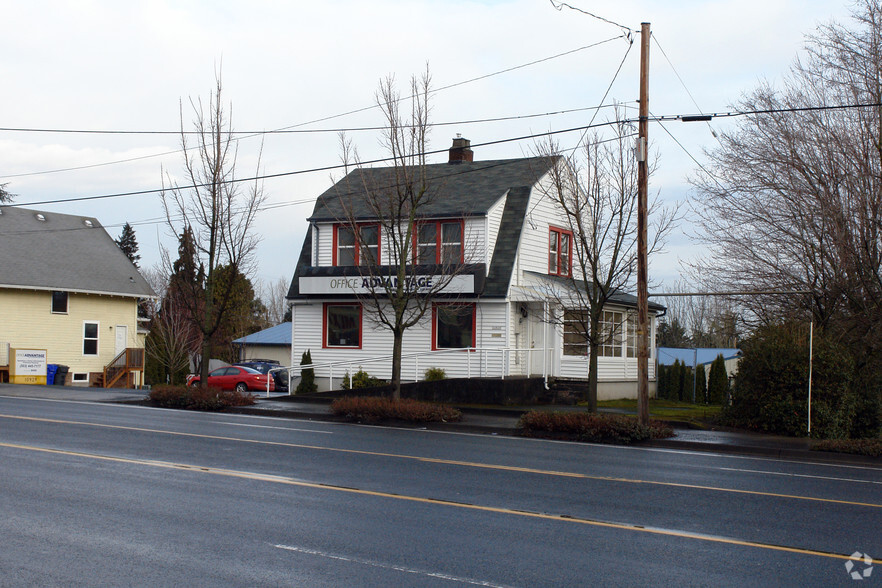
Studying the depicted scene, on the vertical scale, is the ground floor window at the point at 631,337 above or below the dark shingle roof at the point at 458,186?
below

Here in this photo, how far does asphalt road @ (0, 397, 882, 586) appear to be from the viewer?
262 inches

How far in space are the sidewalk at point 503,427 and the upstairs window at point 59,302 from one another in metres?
11.2

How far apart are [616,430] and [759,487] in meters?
5.83

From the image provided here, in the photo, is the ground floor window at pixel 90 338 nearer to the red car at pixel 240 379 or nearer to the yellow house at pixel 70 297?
the yellow house at pixel 70 297

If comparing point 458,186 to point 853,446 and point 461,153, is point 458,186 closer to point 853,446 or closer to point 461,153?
point 461,153

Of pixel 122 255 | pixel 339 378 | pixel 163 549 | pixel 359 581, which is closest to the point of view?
pixel 359 581

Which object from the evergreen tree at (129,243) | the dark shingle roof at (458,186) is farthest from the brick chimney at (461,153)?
the evergreen tree at (129,243)

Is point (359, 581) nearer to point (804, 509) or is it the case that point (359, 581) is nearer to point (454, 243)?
point (804, 509)

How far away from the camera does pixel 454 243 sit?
1094 inches

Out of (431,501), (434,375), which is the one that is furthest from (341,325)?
(431,501)

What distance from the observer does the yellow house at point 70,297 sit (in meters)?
37.5

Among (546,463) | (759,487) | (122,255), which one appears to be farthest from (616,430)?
(122,255)

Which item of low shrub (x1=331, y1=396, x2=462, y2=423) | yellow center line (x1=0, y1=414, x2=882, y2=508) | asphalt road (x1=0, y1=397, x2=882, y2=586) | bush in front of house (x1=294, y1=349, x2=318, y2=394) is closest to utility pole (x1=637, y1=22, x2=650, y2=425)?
asphalt road (x1=0, y1=397, x2=882, y2=586)

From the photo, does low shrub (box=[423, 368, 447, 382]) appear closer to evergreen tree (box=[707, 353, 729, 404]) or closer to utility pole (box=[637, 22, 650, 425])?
utility pole (box=[637, 22, 650, 425])
